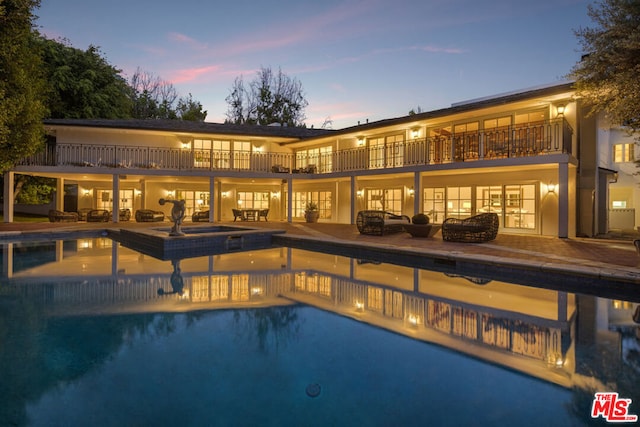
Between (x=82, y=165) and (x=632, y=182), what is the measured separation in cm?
2856

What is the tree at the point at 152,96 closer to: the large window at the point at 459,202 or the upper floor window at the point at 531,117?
the large window at the point at 459,202

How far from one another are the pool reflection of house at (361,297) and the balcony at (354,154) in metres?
7.35

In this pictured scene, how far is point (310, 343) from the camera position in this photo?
13.6ft

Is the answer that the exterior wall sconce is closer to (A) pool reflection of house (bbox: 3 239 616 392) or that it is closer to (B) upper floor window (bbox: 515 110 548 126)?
(B) upper floor window (bbox: 515 110 548 126)

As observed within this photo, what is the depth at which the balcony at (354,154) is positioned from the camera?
12508 mm

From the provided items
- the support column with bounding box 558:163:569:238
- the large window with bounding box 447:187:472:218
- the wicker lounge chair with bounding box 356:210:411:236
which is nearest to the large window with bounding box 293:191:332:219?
the large window with bounding box 447:187:472:218

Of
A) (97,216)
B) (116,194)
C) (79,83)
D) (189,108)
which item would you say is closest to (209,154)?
(116,194)

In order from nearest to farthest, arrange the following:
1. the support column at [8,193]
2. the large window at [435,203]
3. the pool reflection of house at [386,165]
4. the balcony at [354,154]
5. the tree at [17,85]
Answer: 1. the tree at [17,85]
2. the balcony at [354,154]
3. the pool reflection of house at [386,165]
4. the support column at [8,193]
5. the large window at [435,203]

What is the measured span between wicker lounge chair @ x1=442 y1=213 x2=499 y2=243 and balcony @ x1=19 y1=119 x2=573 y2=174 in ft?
10.1

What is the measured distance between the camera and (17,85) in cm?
1325

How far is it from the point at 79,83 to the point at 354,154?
1870 cm

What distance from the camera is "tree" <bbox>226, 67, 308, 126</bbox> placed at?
37.5 metres

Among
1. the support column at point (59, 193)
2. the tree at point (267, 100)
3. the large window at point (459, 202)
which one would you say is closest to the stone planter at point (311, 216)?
the large window at point (459, 202)

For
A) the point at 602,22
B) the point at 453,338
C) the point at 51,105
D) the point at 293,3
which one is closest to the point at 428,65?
the point at 293,3
